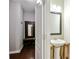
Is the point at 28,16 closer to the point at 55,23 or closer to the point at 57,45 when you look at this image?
the point at 55,23

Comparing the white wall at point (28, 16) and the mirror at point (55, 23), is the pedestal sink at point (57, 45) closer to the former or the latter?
the mirror at point (55, 23)

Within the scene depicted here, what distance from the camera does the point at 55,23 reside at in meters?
3.47

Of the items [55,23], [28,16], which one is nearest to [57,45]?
[55,23]

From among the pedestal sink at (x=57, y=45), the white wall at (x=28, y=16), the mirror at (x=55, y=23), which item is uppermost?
the white wall at (x=28, y=16)

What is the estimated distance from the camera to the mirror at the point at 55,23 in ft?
11.2

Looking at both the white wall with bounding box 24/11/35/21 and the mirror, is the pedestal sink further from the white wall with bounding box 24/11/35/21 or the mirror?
the white wall with bounding box 24/11/35/21

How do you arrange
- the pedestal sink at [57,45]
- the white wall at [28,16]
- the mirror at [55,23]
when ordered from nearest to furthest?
the pedestal sink at [57,45], the mirror at [55,23], the white wall at [28,16]

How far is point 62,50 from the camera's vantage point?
9.68ft

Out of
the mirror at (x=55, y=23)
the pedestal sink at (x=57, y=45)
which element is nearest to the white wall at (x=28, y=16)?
the mirror at (x=55, y=23)

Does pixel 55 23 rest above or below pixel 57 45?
above

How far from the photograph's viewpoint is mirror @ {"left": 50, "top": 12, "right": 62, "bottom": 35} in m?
3.42

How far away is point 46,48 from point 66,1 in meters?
1.92
